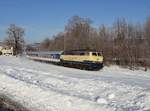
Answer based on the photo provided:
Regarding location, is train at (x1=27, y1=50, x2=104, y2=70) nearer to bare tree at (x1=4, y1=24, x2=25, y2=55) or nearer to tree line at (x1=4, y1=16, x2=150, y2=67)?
tree line at (x1=4, y1=16, x2=150, y2=67)

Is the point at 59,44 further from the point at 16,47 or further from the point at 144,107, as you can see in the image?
the point at 144,107

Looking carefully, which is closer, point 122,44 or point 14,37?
point 122,44

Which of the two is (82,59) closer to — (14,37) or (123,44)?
(123,44)

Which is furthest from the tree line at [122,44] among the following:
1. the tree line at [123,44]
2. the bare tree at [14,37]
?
the bare tree at [14,37]

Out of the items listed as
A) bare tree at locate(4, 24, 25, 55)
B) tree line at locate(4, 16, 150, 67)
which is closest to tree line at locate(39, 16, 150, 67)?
tree line at locate(4, 16, 150, 67)

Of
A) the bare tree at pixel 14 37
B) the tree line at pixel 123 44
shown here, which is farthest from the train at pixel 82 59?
the bare tree at pixel 14 37

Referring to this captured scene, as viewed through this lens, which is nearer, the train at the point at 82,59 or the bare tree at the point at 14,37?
the train at the point at 82,59

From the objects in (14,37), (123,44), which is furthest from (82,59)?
(14,37)

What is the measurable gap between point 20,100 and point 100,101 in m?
4.56

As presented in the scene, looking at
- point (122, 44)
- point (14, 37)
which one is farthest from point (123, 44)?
point (14, 37)

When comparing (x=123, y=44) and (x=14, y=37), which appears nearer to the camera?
(x=123, y=44)

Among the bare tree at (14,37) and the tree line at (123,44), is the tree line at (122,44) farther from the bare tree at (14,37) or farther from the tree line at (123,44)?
the bare tree at (14,37)

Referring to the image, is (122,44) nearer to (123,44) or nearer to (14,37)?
(123,44)

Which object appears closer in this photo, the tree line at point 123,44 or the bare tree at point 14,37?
the tree line at point 123,44
